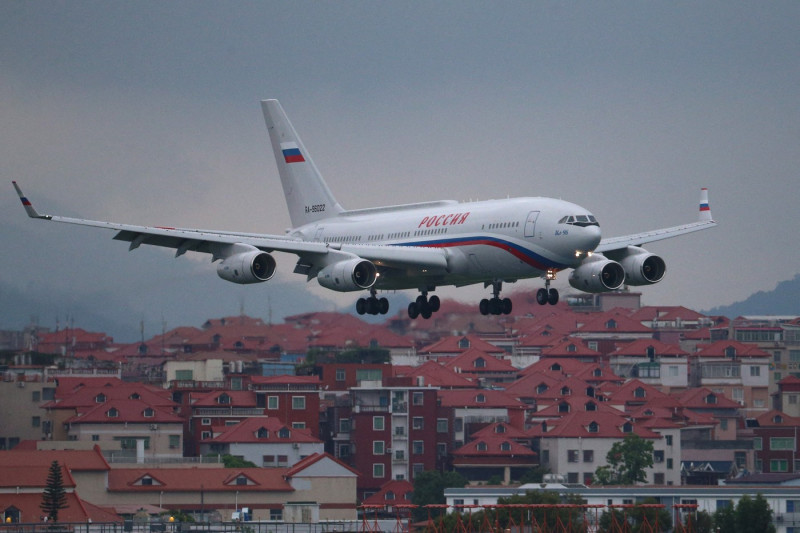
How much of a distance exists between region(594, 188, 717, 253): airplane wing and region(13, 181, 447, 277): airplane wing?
959 cm

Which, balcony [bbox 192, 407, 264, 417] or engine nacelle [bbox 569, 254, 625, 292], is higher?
engine nacelle [bbox 569, 254, 625, 292]

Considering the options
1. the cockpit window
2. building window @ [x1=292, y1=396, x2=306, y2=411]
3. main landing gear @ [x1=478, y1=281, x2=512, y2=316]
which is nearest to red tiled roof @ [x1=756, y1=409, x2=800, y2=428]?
building window @ [x1=292, y1=396, x2=306, y2=411]

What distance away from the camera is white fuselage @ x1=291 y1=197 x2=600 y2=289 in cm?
8294

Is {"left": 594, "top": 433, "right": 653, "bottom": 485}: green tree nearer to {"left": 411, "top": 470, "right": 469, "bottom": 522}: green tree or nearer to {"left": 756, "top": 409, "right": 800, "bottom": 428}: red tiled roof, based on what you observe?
Result: {"left": 411, "top": 470, "right": 469, "bottom": 522}: green tree

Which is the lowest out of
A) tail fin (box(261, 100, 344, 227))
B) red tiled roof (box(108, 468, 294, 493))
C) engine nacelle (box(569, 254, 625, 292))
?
red tiled roof (box(108, 468, 294, 493))

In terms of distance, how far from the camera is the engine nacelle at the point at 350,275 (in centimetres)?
8656

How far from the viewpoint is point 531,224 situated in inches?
3292

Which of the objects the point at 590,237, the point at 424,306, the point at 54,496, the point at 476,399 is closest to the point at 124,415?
the point at 476,399

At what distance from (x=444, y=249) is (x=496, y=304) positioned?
4.64 meters

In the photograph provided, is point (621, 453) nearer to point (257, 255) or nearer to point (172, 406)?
point (172, 406)

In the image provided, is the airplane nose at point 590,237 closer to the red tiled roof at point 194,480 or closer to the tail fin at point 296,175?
the tail fin at point 296,175

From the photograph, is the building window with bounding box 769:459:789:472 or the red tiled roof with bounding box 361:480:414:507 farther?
the building window with bounding box 769:459:789:472

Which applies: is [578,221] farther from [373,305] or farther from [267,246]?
[267,246]

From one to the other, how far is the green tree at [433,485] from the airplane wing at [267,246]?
230 ft
